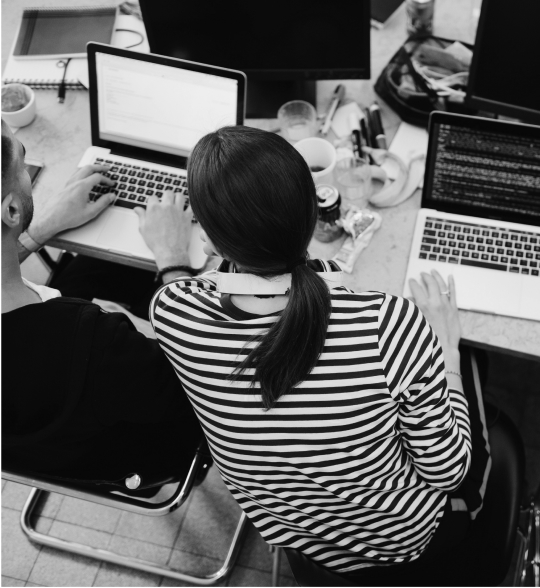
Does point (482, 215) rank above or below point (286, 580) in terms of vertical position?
above

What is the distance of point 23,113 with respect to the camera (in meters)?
1.73

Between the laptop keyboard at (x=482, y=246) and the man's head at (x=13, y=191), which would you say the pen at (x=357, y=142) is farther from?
the man's head at (x=13, y=191)

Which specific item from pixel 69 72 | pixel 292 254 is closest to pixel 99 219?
pixel 69 72

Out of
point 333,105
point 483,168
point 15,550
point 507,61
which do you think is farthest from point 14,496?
point 507,61

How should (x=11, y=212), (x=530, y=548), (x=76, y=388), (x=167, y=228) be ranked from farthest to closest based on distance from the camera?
(x=530, y=548)
(x=167, y=228)
(x=11, y=212)
(x=76, y=388)

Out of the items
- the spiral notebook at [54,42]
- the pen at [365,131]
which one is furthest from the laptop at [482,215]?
the spiral notebook at [54,42]

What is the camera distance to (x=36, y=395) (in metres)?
1.08

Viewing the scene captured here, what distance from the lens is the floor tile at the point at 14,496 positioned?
2.02m

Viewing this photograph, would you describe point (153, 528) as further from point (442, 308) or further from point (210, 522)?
point (442, 308)

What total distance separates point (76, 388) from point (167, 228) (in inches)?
21.5

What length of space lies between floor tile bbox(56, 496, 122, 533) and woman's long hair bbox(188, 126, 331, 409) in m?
1.24

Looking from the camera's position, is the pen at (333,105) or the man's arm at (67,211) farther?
the pen at (333,105)

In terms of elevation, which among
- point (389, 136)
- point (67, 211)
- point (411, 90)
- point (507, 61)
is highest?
point (507, 61)

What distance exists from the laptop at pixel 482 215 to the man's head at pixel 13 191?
2.74ft
